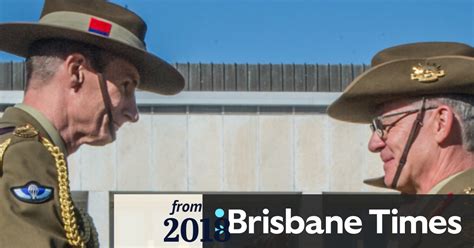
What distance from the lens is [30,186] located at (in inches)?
136

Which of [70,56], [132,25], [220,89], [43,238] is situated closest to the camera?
[43,238]

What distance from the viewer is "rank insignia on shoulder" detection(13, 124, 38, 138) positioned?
12.0 feet

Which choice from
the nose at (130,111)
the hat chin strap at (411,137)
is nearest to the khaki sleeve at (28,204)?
the nose at (130,111)

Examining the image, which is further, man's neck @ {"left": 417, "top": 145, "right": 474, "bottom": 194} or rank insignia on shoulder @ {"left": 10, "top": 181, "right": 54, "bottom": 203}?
man's neck @ {"left": 417, "top": 145, "right": 474, "bottom": 194}

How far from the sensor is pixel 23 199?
3447 mm

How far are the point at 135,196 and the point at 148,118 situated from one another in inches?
81.4

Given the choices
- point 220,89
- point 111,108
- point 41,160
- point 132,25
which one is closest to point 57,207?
point 41,160

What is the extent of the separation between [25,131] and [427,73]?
63.0 inches

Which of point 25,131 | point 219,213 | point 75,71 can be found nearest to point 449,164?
point 219,213

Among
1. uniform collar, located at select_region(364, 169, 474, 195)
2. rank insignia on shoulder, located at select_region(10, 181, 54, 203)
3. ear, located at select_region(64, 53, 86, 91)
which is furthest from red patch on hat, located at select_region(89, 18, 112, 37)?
uniform collar, located at select_region(364, 169, 474, 195)

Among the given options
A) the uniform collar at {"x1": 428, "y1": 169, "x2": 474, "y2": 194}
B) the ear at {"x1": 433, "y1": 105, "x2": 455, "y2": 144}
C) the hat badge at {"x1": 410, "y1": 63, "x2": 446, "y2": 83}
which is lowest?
the uniform collar at {"x1": 428, "y1": 169, "x2": 474, "y2": 194}

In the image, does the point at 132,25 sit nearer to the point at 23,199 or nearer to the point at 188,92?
the point at 23,199

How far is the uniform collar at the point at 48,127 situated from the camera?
378 centimetres

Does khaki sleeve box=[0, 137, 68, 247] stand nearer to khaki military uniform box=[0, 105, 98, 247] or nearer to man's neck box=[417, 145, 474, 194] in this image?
khaki military uniform box=[0, 105, 98, 247]
